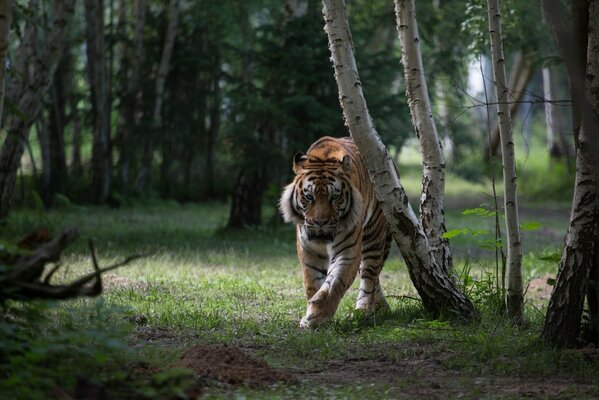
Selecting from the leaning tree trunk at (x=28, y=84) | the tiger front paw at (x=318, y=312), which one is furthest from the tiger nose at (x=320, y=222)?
the leaning tree trunk at (x=28, y=84)

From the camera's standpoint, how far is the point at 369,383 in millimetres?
6168

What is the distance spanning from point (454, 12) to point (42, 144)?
30.7 ft

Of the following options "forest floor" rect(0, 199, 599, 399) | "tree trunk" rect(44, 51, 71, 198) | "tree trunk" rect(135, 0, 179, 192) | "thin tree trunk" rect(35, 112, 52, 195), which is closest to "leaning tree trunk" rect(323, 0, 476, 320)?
"forest floor" rect(0, 199, 599, 399)

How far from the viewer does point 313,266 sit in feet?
29.1

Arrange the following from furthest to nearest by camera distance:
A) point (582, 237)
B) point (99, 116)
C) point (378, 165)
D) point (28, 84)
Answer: point (99, 116), point (28, 84), point (378, 165), point (582, 237)

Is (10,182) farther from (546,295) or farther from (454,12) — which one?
(454,12)

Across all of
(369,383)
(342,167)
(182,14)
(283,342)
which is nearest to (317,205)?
(342,167)

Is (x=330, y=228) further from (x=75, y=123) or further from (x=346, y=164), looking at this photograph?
(x=75, y=123)

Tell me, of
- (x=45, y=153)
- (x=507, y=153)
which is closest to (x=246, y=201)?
(x=45, y=153)

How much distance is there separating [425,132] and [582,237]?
2171mm

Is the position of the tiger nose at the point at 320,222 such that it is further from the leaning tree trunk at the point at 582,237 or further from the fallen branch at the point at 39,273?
the fallen branch at the point at 39,273

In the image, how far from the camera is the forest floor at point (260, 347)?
17.4ft

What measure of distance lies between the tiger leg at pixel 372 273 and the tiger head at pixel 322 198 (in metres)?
0.70

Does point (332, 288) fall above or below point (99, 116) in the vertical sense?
below
